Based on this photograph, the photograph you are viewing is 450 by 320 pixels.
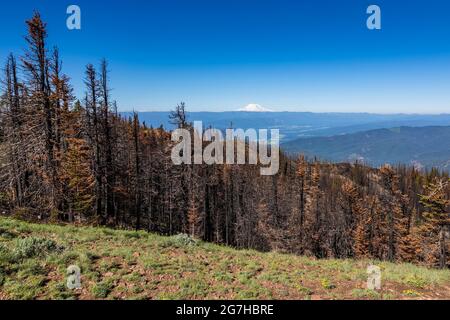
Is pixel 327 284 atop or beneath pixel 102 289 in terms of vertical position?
beneath

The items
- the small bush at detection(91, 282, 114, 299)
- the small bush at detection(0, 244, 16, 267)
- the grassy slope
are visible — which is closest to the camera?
the small bush at detection(91, 282, 114, 299)

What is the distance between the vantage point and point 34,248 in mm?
10227

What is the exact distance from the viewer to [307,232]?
54219 mm

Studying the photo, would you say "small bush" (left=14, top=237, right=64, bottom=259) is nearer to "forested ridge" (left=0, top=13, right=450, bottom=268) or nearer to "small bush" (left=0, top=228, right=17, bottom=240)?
"small bush" (left=0, top=228, right=17, bottom=240)

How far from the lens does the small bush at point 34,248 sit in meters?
9.75

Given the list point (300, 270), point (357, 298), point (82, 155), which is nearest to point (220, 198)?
point (82, 155)

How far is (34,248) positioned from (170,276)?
539cm

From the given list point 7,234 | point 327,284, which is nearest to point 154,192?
point 7,234

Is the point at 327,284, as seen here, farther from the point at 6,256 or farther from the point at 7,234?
the point at 7,234

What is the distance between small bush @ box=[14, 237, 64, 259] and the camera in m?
9.75

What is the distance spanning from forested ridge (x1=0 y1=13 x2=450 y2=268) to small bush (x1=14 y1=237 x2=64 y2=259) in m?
9.46

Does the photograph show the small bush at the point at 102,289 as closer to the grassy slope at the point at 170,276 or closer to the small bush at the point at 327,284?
the grassy slope at the point at 170,276

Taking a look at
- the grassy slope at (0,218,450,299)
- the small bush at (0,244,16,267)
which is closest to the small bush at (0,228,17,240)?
the grassy slope at (0,218,450,299)
